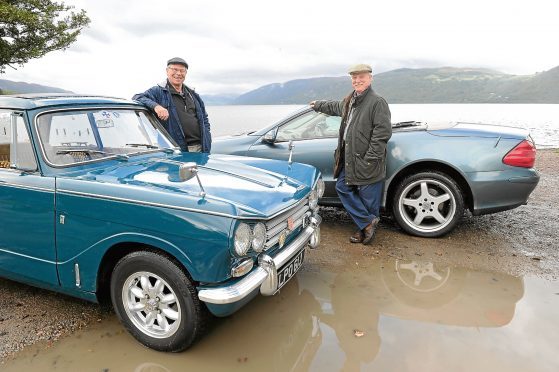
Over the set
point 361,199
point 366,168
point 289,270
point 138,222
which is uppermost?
point 366,168

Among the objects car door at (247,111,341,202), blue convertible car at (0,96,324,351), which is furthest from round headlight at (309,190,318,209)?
car door at (247,111,341,202)

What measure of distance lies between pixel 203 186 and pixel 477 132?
362 cm

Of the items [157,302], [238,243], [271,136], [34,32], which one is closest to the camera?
[238,243]

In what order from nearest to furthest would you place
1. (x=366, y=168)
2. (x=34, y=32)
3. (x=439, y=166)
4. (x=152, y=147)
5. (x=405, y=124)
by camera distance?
1. (x=152, y=147)
2. (x=366, y=168)
3. (x=439, y=166)
4. (x=405, y=124)
5. (x=34, y=32)

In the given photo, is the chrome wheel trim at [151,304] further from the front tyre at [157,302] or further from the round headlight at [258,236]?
the round headlight at [258,236]

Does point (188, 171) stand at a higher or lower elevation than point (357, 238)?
higher

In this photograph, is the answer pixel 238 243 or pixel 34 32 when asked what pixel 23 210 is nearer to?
pixel 238 243

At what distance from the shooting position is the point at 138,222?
2617 millimetres

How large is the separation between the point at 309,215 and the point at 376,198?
1463mm

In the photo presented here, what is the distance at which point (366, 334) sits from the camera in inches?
120

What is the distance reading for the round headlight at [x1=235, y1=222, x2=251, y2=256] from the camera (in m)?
2.47

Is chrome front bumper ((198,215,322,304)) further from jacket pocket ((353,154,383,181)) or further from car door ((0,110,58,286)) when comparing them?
jacket pocket ((353,154,383,181))

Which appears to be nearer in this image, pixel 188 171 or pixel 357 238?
pixel 188 171

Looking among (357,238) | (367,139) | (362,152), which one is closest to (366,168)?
(362,152)
